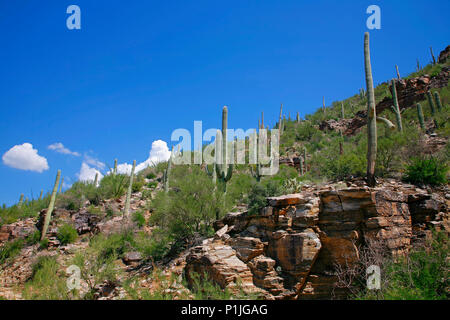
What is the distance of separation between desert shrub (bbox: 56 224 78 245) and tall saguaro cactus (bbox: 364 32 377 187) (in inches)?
627

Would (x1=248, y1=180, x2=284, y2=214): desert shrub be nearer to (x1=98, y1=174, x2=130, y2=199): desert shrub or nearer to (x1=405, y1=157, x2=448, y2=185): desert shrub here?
(x1=405, y1=157, x2=448, y2=185): desert shrub

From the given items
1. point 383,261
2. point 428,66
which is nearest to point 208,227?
point 383,261

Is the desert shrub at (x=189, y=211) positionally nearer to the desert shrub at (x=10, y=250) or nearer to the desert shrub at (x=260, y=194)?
the desert shrub at (x=260, y=194)

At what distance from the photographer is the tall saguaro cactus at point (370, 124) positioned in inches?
368

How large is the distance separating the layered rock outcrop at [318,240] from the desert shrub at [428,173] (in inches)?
41.4

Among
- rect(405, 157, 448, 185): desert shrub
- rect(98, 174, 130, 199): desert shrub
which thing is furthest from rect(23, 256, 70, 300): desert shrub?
rect(405, 157, 448, 185): desert shrub

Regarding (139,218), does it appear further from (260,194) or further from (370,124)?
→ (370,124)

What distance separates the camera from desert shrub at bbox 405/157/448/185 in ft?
28.9

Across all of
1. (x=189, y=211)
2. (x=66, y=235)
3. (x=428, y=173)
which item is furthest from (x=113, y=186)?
(x=428, y=173)

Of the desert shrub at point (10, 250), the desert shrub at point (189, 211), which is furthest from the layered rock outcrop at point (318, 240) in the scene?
the desert shrub at point (10, 250)

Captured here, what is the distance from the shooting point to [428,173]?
8867mm

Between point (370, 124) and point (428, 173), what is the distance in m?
2.59

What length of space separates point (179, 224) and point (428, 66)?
33.9 m

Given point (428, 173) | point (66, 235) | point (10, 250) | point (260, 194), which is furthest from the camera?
point (66, 235)
